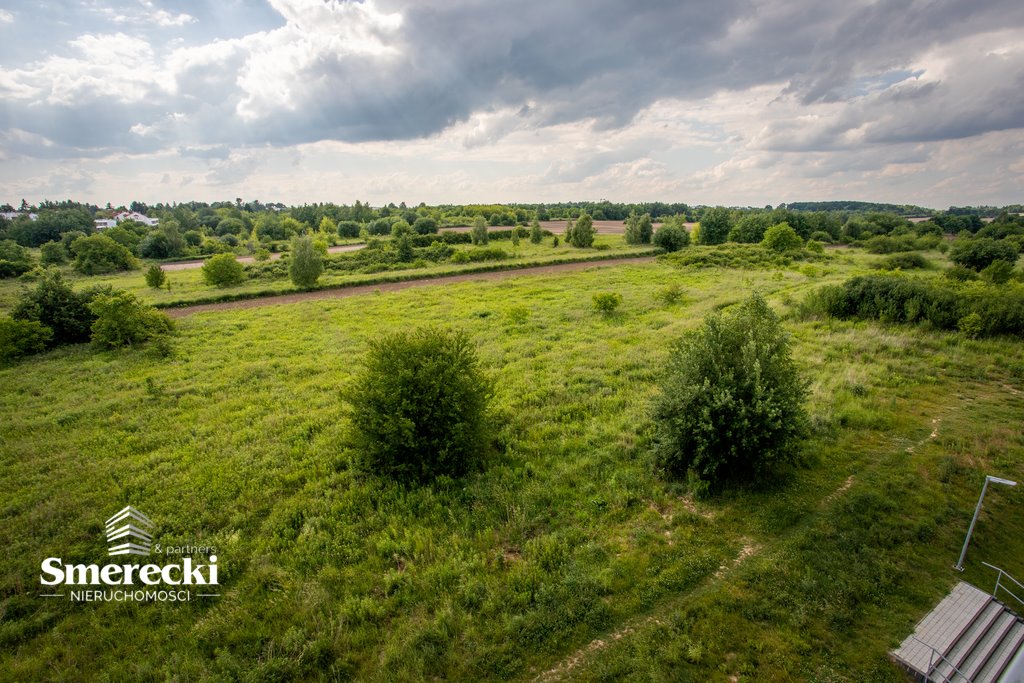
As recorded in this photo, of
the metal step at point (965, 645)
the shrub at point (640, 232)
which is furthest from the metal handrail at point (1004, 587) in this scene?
the shrub at point (640, 232)

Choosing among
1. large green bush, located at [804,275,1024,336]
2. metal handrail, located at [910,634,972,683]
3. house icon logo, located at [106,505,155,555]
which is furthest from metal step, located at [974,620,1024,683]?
large green bush, located at [804,275,1024,336]

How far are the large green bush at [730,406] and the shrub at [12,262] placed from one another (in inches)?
2788

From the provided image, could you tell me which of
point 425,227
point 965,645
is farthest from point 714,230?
point 965,645

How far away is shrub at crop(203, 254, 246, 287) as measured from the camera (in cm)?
4000

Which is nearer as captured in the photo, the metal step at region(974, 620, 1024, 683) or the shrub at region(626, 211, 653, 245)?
the metal step at region(974, 620, 1024, 683)

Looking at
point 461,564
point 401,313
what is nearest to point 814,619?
point 461,564

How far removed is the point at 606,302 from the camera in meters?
28.6

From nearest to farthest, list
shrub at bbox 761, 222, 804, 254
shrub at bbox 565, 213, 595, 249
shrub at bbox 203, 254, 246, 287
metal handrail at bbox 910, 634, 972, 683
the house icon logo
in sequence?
metal handrail at bbox 910, 634, 972, 683
the house icon logo
shrub at bbox 203, 254, 246, 287
shrub at bbox 761, 222, 804, 254
shrub at bbox 565, 213, 595, 249

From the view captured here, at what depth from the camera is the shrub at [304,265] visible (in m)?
38.6

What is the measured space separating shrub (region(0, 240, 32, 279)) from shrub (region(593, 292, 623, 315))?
65.2 meters

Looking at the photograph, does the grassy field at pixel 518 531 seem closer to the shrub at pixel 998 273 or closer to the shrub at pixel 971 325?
the shrub at pixel 971 325

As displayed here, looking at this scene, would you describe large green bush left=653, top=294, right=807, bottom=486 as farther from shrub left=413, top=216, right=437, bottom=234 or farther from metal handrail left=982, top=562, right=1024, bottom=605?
shrub left=413, top=216, right=437, bottom=234

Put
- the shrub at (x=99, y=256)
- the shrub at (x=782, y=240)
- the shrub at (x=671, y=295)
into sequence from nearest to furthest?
1. the shrub at (x=671, y=295)
2. the shrub at (x=99, y=256)
3. the shrub at (x=782, y=240)

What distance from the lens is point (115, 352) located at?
22688mm
